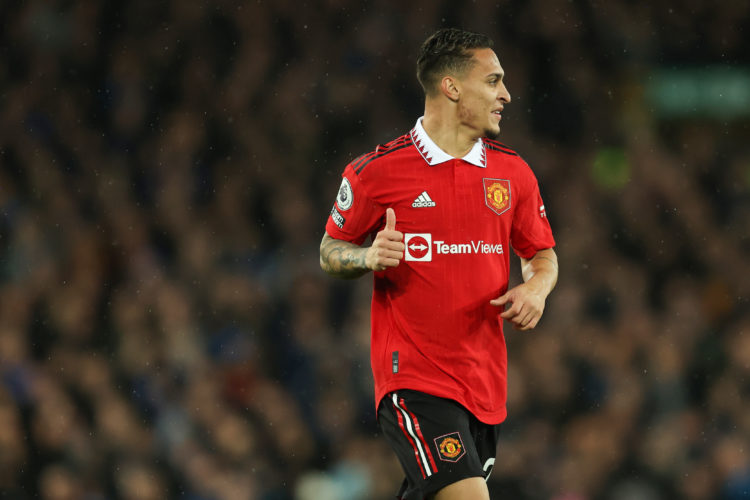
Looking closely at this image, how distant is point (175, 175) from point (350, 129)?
171 cm

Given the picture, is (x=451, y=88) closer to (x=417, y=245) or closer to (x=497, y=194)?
(x=497, y=194)

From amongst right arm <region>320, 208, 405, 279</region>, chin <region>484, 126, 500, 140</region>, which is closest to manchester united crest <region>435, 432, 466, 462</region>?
right arm <region>320, 208, 405, 279</region>

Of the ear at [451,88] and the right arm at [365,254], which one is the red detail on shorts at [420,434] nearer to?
the right arm at [365,254]

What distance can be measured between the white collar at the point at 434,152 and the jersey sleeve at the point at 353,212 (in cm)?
26

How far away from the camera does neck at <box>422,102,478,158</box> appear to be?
140 inches

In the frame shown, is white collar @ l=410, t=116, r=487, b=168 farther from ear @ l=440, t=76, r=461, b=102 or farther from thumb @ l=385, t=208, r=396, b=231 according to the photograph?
thumb @ l=385, t=208, r=396, b=231

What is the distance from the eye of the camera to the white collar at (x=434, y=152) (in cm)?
353

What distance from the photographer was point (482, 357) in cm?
348

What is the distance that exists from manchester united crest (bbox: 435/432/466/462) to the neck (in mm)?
1048

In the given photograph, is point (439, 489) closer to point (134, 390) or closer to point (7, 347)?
point (134, 390)

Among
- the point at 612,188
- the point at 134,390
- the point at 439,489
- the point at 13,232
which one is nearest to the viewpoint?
the point at 439,489

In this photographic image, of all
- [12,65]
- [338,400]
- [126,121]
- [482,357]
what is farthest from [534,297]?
[12,65]

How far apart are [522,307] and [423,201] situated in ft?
1.77

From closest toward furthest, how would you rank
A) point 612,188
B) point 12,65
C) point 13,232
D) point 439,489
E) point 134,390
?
1. point 439,489
2. point 134,390
3. point 13,232
4. point 612,188
5. point 12,65
